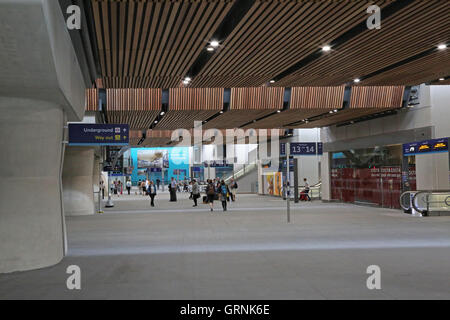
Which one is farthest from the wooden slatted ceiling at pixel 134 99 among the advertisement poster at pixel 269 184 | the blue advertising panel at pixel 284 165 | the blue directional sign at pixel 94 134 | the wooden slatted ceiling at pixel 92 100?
the advertisement poster at pixel 269 184

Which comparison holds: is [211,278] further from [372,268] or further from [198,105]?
[198,105]

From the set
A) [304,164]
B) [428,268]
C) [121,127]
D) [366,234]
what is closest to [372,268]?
[428,268]

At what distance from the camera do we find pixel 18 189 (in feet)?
29.5

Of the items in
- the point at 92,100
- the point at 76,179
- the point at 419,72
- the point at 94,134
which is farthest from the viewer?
the point at 76,179

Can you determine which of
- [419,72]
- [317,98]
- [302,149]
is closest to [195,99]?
[302,149]

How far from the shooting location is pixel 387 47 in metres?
12.4

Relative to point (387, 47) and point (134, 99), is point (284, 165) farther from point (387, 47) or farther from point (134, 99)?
point (387, 47)

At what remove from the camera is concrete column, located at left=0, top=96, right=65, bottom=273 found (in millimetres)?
8820

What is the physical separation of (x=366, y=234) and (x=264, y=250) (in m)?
3.88

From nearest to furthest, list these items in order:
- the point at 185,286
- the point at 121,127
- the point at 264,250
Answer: the point at 185,286, the point at 264,250, the point at 121,127

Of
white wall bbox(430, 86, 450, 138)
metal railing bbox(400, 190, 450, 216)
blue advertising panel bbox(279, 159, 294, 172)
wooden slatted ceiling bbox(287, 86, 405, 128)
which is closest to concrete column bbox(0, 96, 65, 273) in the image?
wooden slatted ceiling bbox(287, 86, 405, 128)

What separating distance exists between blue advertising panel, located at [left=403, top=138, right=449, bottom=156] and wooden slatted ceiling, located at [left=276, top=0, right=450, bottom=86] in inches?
98.6

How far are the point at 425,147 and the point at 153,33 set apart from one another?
1216 centimetres

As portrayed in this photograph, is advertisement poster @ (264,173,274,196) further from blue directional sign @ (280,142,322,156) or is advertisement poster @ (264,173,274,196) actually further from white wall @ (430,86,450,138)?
blue directional sign @ (280,142,322,156)
